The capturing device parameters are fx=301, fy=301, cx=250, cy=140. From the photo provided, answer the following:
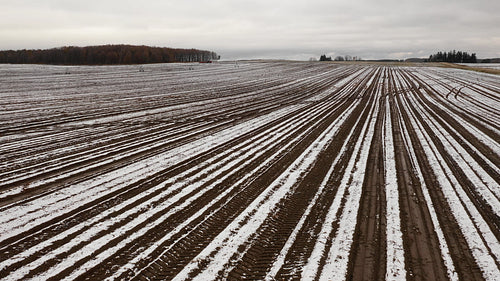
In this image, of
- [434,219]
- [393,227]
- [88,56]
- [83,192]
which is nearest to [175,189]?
[83,192]

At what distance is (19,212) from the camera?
20.3 ft

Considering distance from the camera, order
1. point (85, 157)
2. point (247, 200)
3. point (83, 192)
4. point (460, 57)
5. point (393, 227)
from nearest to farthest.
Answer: point (393, 227) < point (247, 200) < point (83, 192) < point (85, 157) < point (460, 57)

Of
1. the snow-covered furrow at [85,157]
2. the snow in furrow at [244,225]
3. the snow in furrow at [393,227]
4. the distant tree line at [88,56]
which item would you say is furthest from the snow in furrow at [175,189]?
the distant tree line at [88,56]

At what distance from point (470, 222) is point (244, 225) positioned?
4.54 metres

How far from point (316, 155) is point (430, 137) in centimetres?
556

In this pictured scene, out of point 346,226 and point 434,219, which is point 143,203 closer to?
point 346,226

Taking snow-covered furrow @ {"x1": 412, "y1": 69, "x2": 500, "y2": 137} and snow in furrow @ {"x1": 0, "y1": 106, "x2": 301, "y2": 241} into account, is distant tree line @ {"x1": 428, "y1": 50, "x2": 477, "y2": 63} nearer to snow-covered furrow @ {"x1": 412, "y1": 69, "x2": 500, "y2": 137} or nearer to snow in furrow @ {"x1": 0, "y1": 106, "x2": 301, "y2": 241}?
snow-covered furrow @ {"x1": 412, "y1": 69, "x2": 500, "y2": 137}

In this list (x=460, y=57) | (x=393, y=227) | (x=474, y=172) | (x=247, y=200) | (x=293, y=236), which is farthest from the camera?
(x=460, y=57)

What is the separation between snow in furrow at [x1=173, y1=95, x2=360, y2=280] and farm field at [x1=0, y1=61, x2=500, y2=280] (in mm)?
32

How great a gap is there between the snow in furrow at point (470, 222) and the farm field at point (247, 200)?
0.10 feet

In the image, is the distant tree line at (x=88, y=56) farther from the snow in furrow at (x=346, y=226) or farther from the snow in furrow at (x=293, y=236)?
the snow in furrow at (x=293, y=236)

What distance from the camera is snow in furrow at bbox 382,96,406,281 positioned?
4680mm

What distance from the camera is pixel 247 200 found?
22.8ft

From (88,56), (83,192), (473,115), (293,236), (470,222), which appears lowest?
(293,236)
